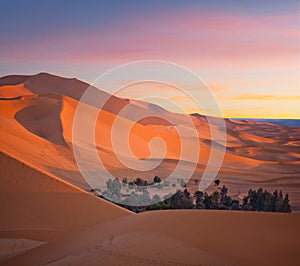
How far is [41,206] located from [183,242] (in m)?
9.15

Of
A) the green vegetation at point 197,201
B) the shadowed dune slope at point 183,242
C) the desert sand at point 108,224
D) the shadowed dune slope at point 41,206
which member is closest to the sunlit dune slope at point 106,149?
the desert sand at point 108,224

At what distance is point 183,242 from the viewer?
27.9 feet

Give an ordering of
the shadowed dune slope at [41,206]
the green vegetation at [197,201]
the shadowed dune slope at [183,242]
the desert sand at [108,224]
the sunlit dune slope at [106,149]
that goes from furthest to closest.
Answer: the sunlit dune slope at [106,149]
the green vegetation at [197,201]
the shadowed dune slope at [41,206]
the desert sand at [108,224]
the shadowed dune slope at [183,242]

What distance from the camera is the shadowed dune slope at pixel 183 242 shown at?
7715mm

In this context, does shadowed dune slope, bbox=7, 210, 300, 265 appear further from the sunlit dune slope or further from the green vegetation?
the sunlit dune slope

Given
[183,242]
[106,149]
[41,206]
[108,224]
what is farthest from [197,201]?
[106,149]

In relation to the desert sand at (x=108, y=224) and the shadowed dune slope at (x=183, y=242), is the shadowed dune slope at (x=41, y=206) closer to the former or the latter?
the desert sand at (x=108, y=224)

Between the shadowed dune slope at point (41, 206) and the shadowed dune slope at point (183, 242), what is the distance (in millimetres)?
4341

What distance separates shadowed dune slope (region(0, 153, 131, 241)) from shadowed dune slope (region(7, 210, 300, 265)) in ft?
14.2

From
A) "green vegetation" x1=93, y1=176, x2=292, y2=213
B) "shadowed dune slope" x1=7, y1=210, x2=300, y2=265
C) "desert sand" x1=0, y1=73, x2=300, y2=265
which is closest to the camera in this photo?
"shadowed dune slope" x1=7, y1=210, x2=300, y2=265

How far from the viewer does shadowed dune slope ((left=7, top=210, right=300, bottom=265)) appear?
771cm

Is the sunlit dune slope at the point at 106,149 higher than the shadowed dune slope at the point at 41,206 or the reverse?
higher

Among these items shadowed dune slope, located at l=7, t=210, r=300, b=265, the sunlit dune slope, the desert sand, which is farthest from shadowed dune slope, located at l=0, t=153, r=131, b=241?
shadowed dune slope, located at l=7, t=210, r=300, b=265

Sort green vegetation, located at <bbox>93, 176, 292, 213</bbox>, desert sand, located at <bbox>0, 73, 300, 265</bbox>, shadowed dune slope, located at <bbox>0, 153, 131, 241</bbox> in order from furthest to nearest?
1. green vegetation, located at <bbox>93, 176, 292, 213</bbox>
2. shadowed dune slope, located at <bbox>0, 153, 131, 241</bbox>
3. desert sand, located at <bbox>0, 73, 300, 265</bbox>
